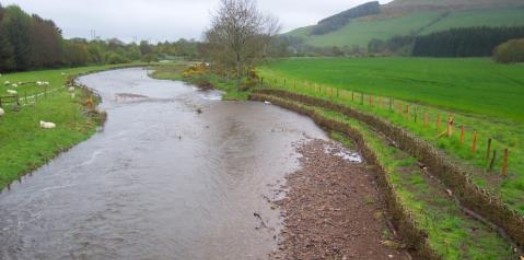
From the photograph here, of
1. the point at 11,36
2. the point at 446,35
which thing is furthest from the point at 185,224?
the point at 446,35

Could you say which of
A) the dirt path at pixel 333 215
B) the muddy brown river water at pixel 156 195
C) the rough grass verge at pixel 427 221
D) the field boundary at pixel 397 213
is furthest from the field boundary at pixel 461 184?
the muddy brown river water at pixel 156 195

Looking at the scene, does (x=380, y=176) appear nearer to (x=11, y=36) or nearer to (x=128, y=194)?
(x=128, y=194)

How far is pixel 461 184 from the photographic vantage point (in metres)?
18.8

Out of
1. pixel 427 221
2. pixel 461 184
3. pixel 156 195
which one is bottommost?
pixel 156 195

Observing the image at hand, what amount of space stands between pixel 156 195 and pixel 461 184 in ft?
43.3

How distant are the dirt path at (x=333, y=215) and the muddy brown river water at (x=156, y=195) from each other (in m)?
0.85

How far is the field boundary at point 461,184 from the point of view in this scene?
15.0 m

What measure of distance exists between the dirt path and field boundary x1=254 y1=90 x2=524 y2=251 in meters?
2.94

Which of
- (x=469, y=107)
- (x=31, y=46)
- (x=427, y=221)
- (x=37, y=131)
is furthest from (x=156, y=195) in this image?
(x=31, y=46)

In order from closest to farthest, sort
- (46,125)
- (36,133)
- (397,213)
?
(397,213) → (36,133) → (46,125)

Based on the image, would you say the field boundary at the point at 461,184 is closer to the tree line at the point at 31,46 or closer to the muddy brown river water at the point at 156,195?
the muddy brown river water at the point at 156,195

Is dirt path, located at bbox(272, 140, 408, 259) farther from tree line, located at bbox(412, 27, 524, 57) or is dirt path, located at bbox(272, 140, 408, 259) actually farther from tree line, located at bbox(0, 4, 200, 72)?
tree line, located at bbox(412, 27, 524, 57)

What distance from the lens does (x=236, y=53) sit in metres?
65.8

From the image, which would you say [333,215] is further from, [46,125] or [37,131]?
[46,125]
